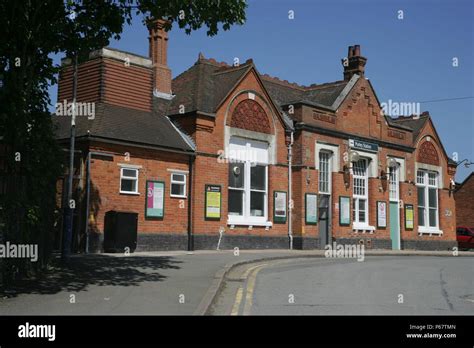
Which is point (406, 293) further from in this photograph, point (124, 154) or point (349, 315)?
point (124, 154)

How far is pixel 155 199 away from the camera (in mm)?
23375

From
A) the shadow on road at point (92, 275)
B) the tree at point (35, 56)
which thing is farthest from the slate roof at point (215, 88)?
the tree at point (35, 56)

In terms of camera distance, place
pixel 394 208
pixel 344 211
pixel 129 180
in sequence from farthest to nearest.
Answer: pixel 394 208
pixel 344 211
pixel 129 180

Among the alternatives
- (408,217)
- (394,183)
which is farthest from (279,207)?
(408,217)

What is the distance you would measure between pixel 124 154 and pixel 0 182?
9864 millimetres

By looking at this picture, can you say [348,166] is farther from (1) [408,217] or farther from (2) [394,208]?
(1) [408,217]

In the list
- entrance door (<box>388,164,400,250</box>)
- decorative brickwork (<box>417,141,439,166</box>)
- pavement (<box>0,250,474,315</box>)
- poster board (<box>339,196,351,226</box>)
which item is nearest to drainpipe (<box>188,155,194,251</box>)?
pavement (<box>0,250,474,315</box>)

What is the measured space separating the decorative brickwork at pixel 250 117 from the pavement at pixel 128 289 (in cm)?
1030

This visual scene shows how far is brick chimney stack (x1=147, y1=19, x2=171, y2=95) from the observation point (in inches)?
1133

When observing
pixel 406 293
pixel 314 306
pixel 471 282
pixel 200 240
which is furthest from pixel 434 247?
pixel 314 306

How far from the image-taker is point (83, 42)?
12.5 meters

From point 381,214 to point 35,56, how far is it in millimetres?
25031

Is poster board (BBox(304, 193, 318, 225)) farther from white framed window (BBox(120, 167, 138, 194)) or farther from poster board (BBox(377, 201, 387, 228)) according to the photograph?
white framed window (BBox(120, 167, 138, 194))

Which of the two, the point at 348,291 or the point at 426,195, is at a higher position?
the point at 426,195
